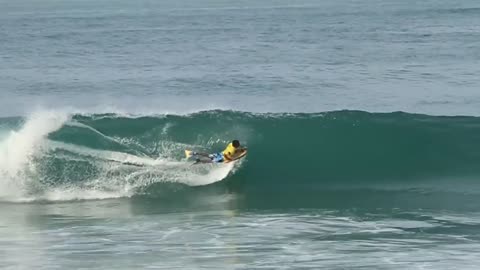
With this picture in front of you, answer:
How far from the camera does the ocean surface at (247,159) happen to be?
50.4 ft

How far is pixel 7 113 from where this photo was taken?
1239 inches

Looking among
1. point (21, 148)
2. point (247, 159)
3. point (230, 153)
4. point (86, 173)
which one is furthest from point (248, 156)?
point (21, 148)

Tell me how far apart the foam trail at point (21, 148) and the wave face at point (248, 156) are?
23 millimetres

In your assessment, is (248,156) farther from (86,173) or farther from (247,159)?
(86,173)

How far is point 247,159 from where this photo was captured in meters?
22.9

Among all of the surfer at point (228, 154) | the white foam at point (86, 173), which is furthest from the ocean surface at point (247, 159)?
the surfer at point (228, 154)

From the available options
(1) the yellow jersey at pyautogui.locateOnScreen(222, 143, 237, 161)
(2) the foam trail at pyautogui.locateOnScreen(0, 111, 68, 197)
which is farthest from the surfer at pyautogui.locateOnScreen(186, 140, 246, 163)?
(2) the foam trail at pyautogui.locateOnScreen(0, 111, 68, 197)

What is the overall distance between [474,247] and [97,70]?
30105 mm

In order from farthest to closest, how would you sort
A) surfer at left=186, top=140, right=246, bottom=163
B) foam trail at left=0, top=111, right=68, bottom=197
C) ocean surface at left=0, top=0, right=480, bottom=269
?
foam trail at left=0, top=111, right=68, bottom=197 < surfer at left=186, top=140, right=246, bottom=163 < ocean surface at left=0, top=0, right=480, bottom=269

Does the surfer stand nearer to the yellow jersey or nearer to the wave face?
the yellow jersey

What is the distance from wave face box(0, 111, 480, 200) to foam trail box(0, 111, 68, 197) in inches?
0.9

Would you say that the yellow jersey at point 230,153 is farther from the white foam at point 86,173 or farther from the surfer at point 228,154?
the white foam at point 86,173

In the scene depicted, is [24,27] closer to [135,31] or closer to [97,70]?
[135,31]

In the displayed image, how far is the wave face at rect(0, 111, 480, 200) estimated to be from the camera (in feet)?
67.4
